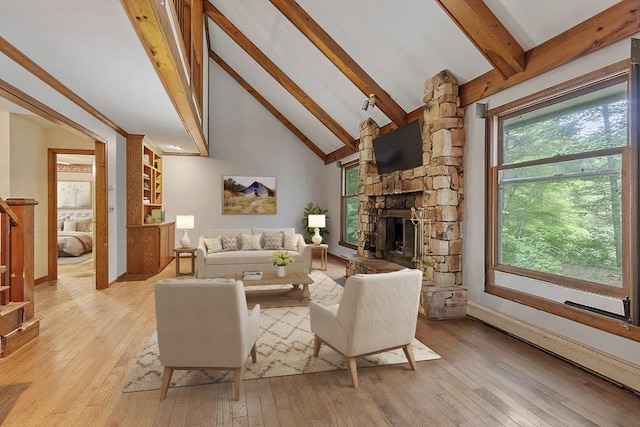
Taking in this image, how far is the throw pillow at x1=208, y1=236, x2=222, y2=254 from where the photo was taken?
225 inches

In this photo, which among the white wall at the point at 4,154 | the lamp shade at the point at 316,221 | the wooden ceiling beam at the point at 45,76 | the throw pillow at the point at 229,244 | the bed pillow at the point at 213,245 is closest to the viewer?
the wooden ceiling beam at the point at 45,76

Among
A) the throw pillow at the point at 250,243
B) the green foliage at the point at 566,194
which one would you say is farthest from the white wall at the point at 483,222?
the throw pillow at the point at 250,243

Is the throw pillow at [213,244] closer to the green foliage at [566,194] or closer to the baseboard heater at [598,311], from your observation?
the green foliage at [566,194]

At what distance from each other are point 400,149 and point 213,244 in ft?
11.4

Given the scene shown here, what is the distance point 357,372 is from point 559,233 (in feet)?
7.09

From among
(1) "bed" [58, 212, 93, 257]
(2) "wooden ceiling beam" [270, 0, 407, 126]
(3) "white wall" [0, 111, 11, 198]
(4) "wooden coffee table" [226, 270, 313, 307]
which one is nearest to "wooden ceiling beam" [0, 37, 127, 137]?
(3) "white wall" [0, 111, 11, 198]

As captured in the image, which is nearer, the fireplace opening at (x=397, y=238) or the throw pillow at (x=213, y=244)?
the fireplace opening at (x=397, y=238)

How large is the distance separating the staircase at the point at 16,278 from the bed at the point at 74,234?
17.5 ft

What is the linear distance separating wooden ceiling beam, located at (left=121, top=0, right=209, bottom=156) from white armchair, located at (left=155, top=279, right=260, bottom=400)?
5.68ft

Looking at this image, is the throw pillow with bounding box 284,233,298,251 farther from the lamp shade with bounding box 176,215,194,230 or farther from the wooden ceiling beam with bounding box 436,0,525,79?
the wooden ceiling beam with bounding box 436,0,525,79

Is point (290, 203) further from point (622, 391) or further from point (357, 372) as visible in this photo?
point (622, 391)

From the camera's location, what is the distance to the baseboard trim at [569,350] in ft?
7.49

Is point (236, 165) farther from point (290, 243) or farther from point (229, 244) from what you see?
point (290, 243)

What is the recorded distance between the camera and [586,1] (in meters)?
2.45
